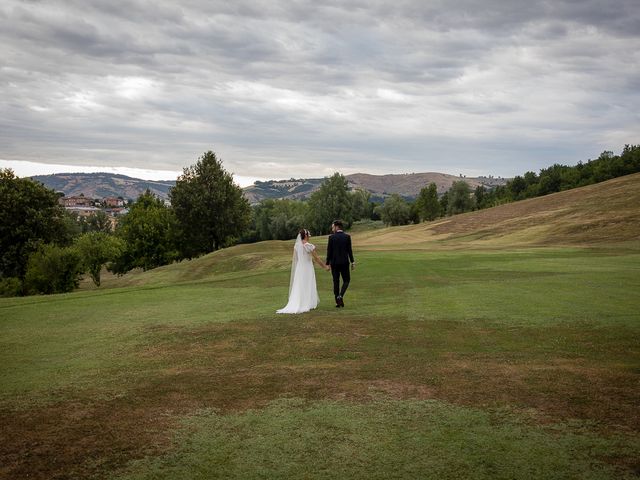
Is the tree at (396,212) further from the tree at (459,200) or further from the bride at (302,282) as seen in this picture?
the bride at (302,282)

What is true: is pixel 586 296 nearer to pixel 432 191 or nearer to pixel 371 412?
pixel 371 412

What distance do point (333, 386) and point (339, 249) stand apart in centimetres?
995

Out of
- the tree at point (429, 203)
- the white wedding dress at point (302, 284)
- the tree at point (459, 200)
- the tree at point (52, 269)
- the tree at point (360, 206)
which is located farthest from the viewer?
the tree at point (360, 206)

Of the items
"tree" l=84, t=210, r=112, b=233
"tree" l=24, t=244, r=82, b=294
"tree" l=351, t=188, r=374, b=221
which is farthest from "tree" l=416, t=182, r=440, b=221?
"tree" l=84, t=210, r=112, b=233

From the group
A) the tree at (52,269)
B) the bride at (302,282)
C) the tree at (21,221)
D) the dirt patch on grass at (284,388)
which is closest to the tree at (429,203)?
the tree at (52,269)

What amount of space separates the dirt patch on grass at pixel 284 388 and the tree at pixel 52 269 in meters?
51.3

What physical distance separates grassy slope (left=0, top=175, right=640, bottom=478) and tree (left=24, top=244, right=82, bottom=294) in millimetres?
41862

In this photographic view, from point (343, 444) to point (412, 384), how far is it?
9.03 ft

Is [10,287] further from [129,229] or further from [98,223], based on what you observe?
[98,223]

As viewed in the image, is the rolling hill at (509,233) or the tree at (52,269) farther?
the tree at (52,269)

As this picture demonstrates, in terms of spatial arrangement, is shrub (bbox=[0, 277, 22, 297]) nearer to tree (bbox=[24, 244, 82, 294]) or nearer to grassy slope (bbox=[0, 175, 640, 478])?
tree (bbox=[24, 244, 82, 294])

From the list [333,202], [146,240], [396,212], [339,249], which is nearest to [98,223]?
[333,202]

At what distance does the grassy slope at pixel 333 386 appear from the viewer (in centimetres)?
654

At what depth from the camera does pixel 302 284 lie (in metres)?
18.3
